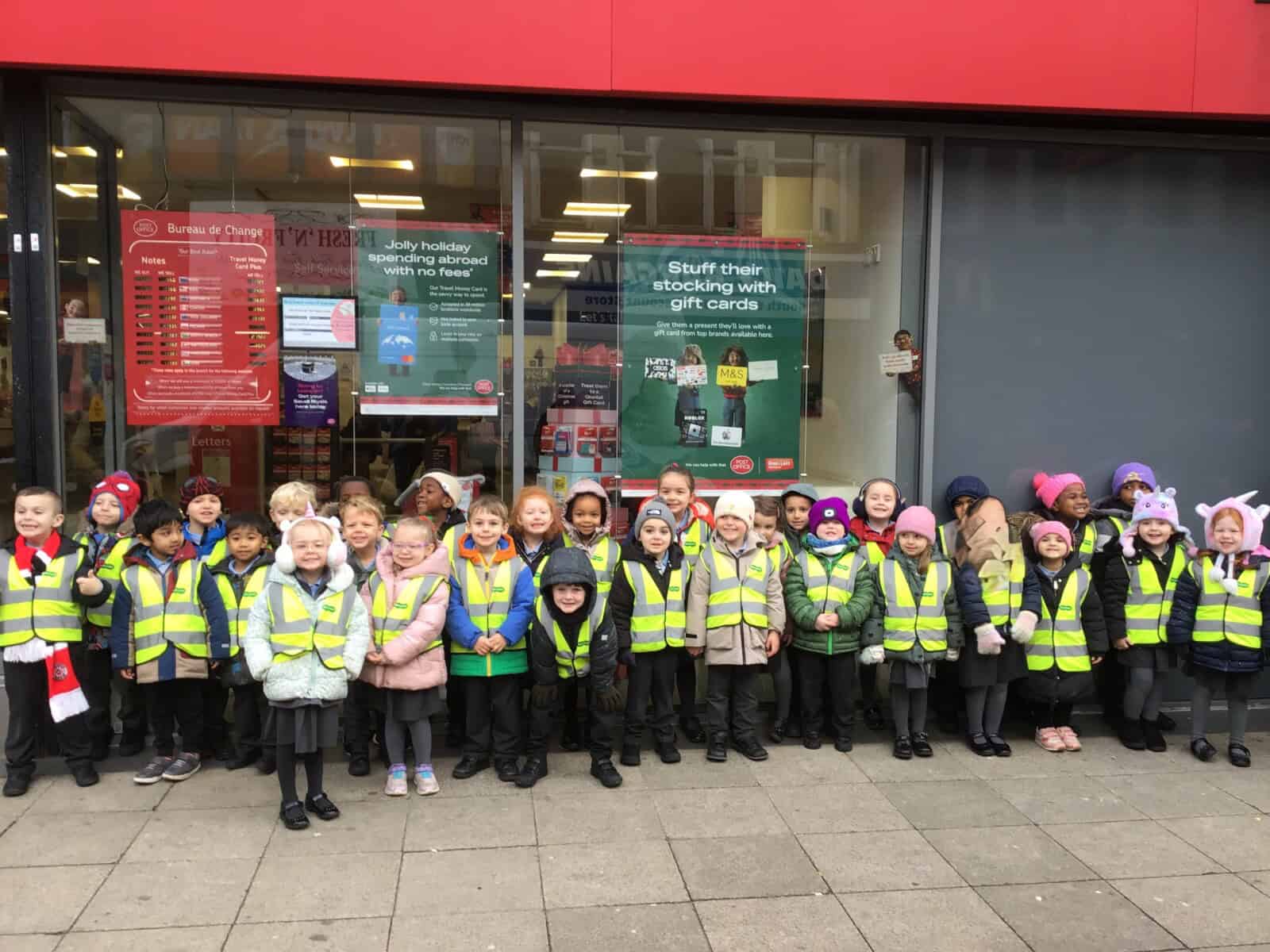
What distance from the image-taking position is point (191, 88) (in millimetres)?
6016

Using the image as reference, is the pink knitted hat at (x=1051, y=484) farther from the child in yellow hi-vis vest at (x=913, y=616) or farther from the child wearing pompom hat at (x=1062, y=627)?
the child in yellow hi-vis vest at (x=913, y=616)

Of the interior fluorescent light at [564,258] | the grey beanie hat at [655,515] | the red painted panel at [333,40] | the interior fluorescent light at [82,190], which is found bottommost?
the grey beanie hat at [655,515]

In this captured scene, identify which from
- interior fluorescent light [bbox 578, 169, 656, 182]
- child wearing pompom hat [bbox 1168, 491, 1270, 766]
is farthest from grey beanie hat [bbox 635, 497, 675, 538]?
child wearing pompom hat [bbox 1168, 491, 1270, 766]

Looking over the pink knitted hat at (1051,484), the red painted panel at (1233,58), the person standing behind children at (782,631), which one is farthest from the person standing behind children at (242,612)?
the red painted panel at (1233,58)

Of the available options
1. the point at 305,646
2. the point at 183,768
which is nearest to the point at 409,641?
the point at 305,646

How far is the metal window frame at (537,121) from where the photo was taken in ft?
19.5

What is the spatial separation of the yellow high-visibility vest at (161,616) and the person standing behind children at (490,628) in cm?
132

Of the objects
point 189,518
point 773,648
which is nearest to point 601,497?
point 773,648

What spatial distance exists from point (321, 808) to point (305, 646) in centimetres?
84

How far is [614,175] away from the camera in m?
6.69

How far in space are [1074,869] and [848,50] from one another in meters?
4.59

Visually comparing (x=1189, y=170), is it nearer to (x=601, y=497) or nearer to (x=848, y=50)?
(x=848, y=50)

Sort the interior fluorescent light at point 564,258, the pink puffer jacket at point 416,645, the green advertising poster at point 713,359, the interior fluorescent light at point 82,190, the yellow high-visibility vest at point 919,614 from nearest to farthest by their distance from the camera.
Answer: the pink puffer jacket at point 416,645
the yellow high-visibility vest at point 919,614
the interior fluorescent light at point 82,190
the interior fluorescent light at point 564,258
the green advertising poster at point 713,359

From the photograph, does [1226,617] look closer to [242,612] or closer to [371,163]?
[242,612]
